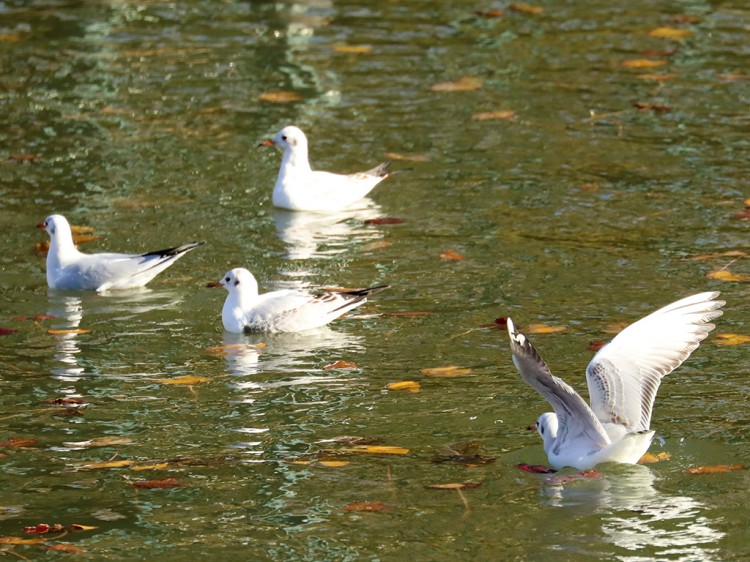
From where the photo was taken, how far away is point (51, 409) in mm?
7977

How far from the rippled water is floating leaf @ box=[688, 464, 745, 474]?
0.05m

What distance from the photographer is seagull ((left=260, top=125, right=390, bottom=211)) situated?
11938 mm

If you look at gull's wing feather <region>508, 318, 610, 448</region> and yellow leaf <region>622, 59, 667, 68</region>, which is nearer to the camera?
gull's wing feather <region>508, 318, 610, 448</region>

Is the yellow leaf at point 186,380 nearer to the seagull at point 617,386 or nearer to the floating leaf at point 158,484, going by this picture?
the floating leaf at point 158,484

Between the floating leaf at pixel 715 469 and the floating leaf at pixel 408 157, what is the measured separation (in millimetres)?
6122

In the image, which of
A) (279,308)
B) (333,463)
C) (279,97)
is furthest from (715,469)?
(279,97)

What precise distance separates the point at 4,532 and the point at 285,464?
1.37m

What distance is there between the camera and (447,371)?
27.6 ft

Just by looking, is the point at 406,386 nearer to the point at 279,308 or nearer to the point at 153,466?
the point at 279,308

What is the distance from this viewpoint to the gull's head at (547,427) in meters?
7.18

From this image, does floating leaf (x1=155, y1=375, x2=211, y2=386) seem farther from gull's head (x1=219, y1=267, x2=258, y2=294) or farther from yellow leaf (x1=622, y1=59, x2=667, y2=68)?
yellow leaf (x1=622, y1=59, x2=667, y2=68)

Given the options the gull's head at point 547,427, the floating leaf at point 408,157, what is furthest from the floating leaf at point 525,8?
the gull's head at point 547,427

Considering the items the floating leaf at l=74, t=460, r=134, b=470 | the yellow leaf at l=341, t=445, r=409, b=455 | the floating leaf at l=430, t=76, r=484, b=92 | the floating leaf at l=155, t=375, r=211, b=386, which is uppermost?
the floating leaf at l=430, t=76, r=484, b=92

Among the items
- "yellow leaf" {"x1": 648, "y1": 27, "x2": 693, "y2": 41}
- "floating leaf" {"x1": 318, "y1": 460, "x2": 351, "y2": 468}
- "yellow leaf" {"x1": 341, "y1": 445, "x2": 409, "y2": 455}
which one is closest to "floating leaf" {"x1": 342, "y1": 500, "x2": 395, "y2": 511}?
"floating leaf" {"x1": 318, "y1": 460, "x2": 351, "y2": 468}
